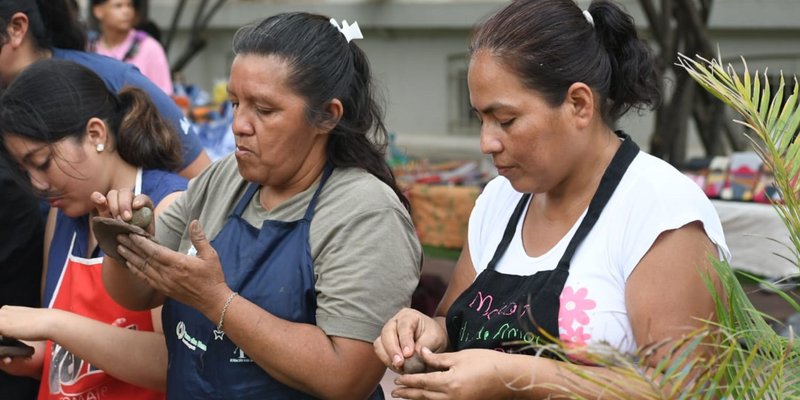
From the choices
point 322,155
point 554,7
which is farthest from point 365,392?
point 554,7

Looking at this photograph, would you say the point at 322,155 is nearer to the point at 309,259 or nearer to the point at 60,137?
the point at 309,259

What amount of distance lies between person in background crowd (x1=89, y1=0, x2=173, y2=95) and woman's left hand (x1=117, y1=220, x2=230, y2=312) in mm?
3920

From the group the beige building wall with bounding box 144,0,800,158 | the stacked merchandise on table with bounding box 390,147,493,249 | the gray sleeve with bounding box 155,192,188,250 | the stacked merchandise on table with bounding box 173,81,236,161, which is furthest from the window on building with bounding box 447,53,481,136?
the gray sleeve with bounding box 155,192,188,250

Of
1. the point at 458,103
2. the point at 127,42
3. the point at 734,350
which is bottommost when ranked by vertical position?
the point at 458,103

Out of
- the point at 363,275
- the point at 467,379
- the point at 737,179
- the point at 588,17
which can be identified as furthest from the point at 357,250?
the point at 737,179

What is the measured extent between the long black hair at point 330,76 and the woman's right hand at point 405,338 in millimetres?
380

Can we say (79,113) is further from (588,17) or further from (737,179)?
(737,179)

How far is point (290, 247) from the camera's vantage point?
2283 mm

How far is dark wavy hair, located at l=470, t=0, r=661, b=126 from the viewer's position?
202 centimetres

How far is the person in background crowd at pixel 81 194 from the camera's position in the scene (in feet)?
8.45

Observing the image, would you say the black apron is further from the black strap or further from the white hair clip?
the white hair clip

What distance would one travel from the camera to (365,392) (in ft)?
7.53

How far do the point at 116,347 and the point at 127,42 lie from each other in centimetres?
393

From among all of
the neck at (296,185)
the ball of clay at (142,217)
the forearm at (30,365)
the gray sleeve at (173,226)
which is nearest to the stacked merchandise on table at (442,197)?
the forearm at (30,365)
